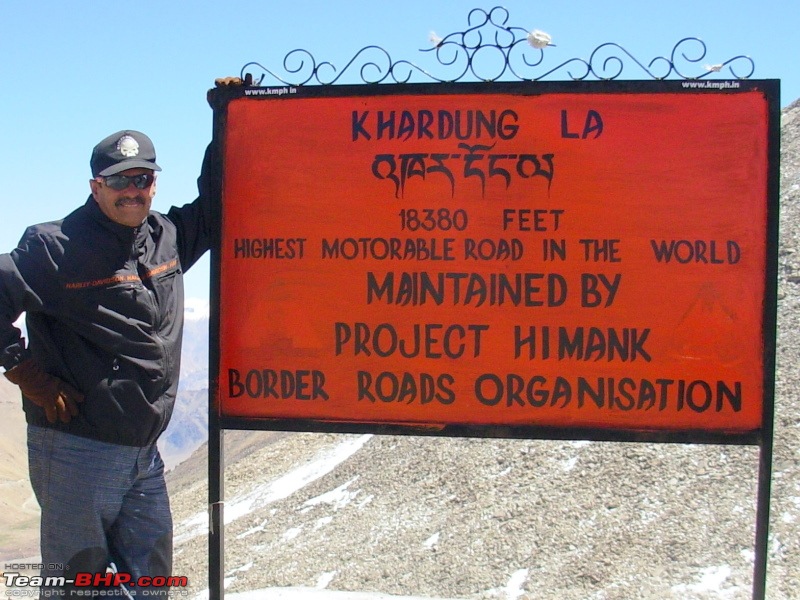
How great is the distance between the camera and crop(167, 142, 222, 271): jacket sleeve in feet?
12.7

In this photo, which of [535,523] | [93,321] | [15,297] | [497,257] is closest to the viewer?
[15,297]

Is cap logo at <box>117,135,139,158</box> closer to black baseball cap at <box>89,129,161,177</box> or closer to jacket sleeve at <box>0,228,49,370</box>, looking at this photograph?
black baseball cap at <box>89,129,161,177</box>

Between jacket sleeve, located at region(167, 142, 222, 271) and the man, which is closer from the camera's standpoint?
the man

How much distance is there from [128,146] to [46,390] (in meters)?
1.00

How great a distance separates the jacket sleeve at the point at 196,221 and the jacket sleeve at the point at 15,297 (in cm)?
69

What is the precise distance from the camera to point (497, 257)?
356 cm

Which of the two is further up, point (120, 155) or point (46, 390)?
point (120, 155)

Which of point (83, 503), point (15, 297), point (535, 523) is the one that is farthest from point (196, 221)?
point (535, 523)

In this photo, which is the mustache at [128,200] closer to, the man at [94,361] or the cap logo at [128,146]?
the man at [94,361]

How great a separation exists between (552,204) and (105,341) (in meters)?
1.84

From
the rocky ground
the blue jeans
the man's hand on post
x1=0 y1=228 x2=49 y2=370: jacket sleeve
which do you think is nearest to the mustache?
x1=0 y1=228 x2=49 y2=370: jacket sleeve

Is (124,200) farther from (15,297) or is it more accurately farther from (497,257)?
(497,257)

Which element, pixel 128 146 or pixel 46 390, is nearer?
pixel 46 390

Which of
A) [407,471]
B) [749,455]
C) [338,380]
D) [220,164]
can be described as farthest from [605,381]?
[407,471]
